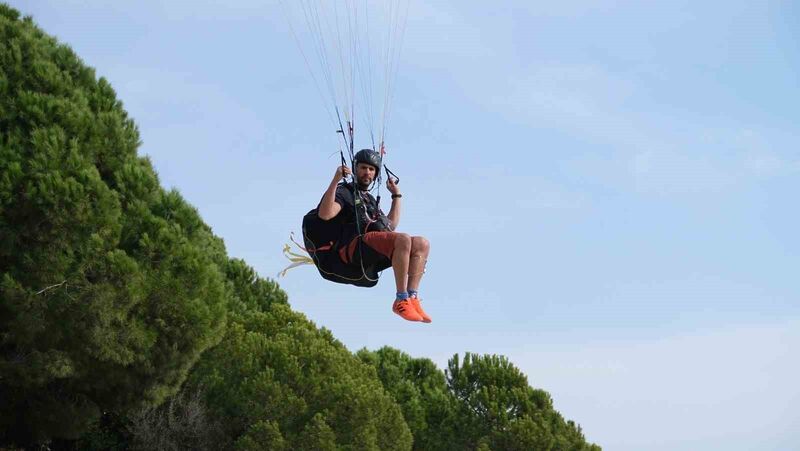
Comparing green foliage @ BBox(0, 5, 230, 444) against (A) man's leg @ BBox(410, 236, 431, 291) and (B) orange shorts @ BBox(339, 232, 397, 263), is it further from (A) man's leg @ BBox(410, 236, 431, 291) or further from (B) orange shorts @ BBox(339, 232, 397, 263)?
(A) man's leg @ BBox(410, 236, 431, 291)

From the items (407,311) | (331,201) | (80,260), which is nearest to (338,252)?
(331,201)

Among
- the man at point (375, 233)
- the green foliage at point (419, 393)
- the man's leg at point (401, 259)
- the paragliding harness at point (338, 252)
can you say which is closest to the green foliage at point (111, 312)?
the green foliage at point (419, 393)

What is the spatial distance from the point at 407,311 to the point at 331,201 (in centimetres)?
129

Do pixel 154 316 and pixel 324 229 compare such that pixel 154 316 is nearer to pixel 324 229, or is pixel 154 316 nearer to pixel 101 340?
pixel 101 340

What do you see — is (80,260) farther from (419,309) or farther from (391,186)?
(419,309)

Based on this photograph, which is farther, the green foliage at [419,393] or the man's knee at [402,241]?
the green foliage at [419,393]

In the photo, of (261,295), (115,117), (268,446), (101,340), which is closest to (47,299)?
(101,340)

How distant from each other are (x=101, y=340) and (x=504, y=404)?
17.4m

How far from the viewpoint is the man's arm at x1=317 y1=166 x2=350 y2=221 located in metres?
10.6

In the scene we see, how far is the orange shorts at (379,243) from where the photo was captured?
10.9 m

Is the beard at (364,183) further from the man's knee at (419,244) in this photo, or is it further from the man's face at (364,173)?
the man's knee at (419,244)

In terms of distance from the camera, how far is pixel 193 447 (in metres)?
27.3

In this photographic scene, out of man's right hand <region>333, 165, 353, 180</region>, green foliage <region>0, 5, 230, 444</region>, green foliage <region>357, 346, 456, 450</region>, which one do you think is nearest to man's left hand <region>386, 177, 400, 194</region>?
man's right hand <region>333, 165, 353, 180</region>

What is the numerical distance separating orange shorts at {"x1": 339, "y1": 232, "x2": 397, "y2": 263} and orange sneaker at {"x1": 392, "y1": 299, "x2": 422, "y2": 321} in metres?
0.48
